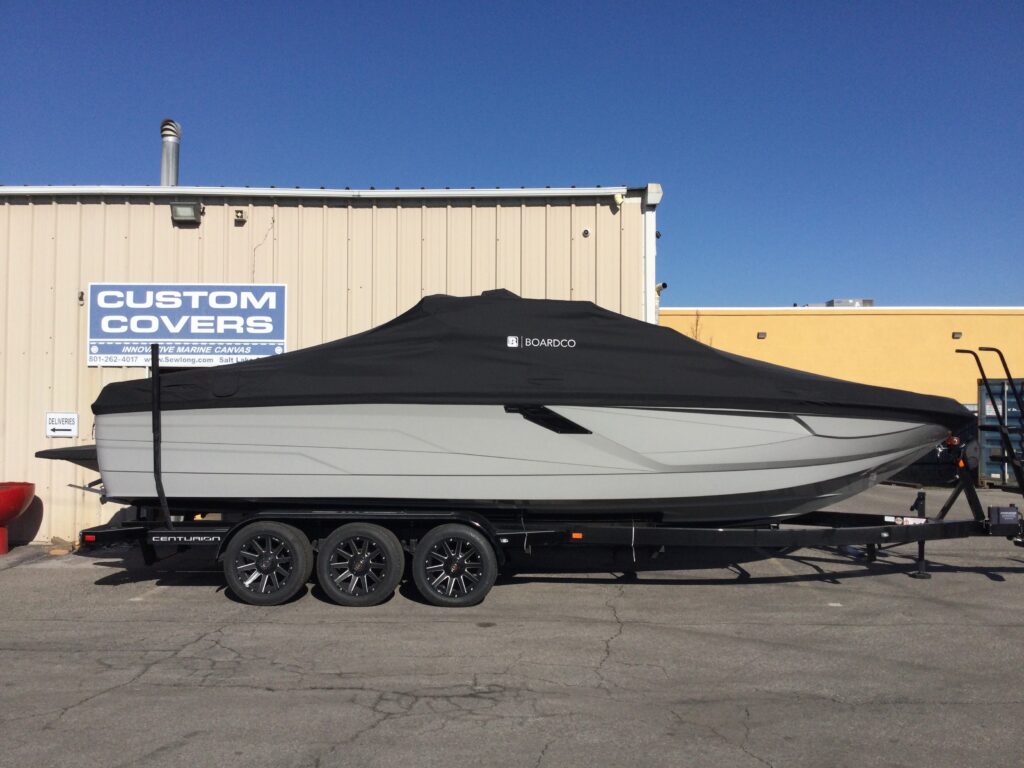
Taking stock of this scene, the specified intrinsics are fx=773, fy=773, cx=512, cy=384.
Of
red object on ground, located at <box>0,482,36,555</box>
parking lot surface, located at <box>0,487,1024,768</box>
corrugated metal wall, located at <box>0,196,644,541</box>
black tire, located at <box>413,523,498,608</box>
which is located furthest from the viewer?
corrugated metal wall, located at <box>0,196,644,541</box>

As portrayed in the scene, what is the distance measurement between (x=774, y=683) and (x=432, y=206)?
23.8 ft

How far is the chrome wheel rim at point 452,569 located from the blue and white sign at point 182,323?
4.48m

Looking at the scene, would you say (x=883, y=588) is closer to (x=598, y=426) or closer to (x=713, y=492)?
(x=713, y=492)

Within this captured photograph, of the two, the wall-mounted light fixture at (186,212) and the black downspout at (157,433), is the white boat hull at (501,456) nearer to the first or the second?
the black downspout at (157,433)

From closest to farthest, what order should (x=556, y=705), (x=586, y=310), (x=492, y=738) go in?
(x=492, y=738)
(x=556, y=705)
(x=586, y=310)

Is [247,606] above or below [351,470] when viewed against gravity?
below

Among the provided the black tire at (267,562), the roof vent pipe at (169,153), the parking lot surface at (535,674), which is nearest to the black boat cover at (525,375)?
the black tire at (267,562)

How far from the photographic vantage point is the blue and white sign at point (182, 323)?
994cm

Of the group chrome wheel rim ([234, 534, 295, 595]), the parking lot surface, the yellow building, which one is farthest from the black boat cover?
the yellow building

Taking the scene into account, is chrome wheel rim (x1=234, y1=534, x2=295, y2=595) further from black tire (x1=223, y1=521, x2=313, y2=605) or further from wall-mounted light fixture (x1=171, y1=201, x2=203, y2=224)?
wall-mounted light fixture (x1=171, y1=201, x2=203, y2=224)

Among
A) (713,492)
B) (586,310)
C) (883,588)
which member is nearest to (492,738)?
(713,492)

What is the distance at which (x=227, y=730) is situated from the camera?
13.4 feet

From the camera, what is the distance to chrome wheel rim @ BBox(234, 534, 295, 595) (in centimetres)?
675

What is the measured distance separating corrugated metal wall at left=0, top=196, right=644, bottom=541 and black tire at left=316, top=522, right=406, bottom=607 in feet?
12.8
